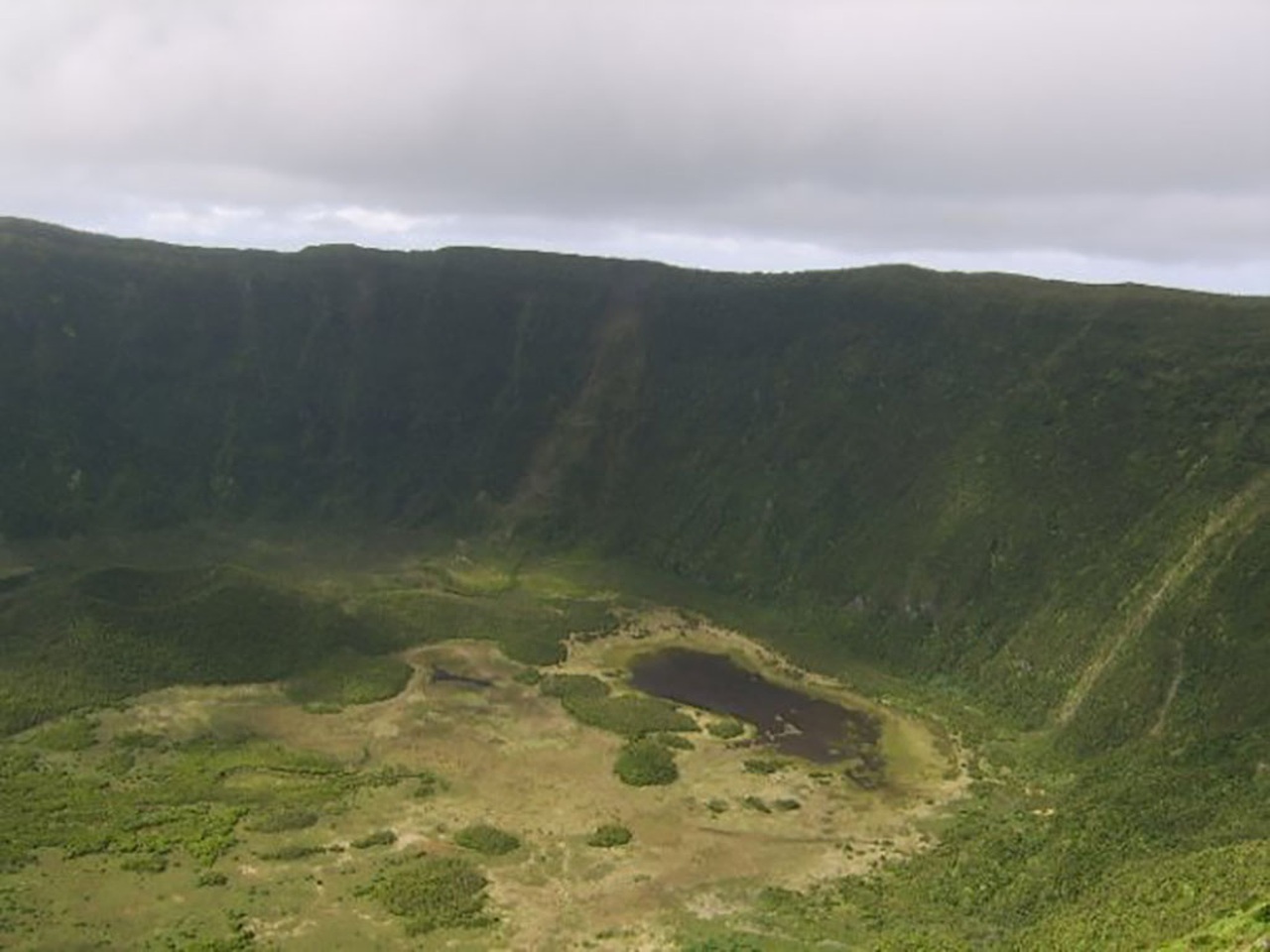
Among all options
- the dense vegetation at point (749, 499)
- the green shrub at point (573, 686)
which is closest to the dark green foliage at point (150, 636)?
the dense vegetation at point (749, 499)

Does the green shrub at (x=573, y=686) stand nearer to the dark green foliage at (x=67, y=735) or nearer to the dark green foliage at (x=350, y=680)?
the dark green foliage at (x=350, y=680)

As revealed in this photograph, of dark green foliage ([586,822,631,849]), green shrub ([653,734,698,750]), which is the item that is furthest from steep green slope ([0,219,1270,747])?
dark green foliage ([586,822,631,849])

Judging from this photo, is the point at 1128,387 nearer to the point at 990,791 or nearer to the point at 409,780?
the point at 990,791

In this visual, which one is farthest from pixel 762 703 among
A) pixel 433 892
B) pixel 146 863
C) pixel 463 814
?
pixel 146 863

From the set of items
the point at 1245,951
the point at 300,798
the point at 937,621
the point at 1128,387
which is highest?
the point at 1128,387

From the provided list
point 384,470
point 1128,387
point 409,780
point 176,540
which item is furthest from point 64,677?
point 1128,387
